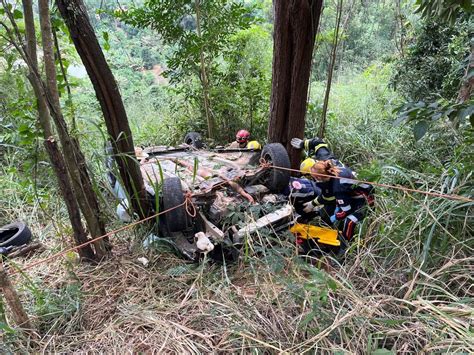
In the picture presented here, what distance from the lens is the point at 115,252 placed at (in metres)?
2.45

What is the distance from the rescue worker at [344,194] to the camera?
2598 mm

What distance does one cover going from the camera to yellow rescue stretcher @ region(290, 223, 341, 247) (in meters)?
2.62

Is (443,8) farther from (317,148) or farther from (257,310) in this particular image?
(257,310)

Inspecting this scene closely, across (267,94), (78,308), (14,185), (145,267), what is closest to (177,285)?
(145,267)

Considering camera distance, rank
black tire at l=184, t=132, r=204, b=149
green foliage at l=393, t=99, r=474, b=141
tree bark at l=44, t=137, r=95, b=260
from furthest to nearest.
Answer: black tire at l=184, t=132, r=204, b=149
tree bark at l=44, t=137, r=95, b=260
green foliage at l=393, t=99, r=474, b=141

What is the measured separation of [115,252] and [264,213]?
1.28 metres

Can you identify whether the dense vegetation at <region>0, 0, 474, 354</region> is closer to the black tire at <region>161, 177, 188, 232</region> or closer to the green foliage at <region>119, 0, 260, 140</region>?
the black tire at <region>161, 177, 188, 232</region>

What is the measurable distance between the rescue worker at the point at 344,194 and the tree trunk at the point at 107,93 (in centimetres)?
153

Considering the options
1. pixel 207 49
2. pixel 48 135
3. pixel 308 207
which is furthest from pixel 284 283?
pixel 207 49

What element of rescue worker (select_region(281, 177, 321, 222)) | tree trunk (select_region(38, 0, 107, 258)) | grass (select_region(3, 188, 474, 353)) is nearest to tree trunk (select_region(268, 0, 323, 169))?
rescue worker (select_region(281, 177, 321, 222))

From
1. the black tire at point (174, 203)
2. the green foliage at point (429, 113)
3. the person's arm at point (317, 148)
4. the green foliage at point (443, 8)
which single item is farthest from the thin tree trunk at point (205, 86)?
the green foliage at point (429, 113)

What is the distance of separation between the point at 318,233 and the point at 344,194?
42cm

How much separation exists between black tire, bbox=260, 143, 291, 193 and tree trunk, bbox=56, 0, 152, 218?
1253 millimetres

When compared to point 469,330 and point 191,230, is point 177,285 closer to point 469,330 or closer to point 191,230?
point 191,230
